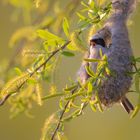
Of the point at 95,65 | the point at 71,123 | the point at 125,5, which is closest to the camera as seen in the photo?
the point at 95,65

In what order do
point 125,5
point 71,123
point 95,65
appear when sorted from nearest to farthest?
point 95,65
point 125,5
point 71,123

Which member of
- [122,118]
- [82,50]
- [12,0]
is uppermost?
[12,0]

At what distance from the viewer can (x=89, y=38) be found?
151 centimetres

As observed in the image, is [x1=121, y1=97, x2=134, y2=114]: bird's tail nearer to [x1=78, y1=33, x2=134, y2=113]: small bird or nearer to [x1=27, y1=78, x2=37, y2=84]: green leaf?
[x1=78, y1=33, x2=134, y2=113]: small bird

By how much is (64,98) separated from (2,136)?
2.55 metres

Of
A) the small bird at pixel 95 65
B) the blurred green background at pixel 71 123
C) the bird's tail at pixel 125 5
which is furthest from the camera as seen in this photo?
the blurred green background at pixel 71 123

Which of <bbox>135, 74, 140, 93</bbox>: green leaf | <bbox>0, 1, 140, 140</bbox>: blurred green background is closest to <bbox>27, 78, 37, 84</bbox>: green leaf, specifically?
<bbox>135, 74, 140, 93</bbox>: green leaf

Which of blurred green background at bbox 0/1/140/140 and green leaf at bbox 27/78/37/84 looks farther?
blurred green background at bbox 0/1/140/140

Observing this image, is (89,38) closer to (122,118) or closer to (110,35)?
(110,35)

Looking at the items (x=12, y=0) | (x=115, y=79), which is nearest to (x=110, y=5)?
(x=115, y=79)

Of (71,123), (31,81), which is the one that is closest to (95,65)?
(31,81)

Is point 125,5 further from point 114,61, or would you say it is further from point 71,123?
point 71,123

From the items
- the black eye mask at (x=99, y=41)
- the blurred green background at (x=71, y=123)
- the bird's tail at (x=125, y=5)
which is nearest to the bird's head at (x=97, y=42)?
the black eye mask at (x=99, y=41)

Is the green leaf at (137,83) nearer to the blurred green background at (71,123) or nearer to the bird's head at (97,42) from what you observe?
the bird's head at (97,42)
